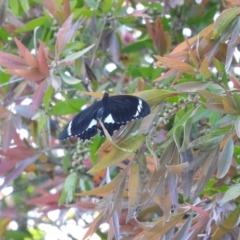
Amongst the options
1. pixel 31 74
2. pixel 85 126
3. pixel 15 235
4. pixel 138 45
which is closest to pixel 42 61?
pixel 31 74

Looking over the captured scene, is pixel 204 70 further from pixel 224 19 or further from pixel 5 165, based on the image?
pixel 5 165

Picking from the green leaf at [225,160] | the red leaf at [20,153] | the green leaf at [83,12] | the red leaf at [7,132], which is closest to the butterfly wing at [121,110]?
the green leaf at [225,160]

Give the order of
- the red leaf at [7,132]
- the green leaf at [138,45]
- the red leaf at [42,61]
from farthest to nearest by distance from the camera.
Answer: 1. the green leaf at [138,45]
2. the red leaf at [7,132]
3. the red leaf at [42,61]

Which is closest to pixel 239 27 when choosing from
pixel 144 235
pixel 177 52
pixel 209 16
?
A: pixel 177 52

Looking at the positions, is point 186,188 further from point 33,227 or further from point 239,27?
point 33,227

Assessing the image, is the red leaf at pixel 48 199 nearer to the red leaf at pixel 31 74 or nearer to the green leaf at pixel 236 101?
the red leaf at pixel 31 74

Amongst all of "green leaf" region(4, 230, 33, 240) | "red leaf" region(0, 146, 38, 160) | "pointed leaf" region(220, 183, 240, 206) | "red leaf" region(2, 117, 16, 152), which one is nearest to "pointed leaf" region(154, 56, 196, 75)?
"pointed leaf" region(220, 183, 240, 206)

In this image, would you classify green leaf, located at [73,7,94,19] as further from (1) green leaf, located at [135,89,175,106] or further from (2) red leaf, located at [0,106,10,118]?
(1) green leaf, located at [135,89,175,106]
